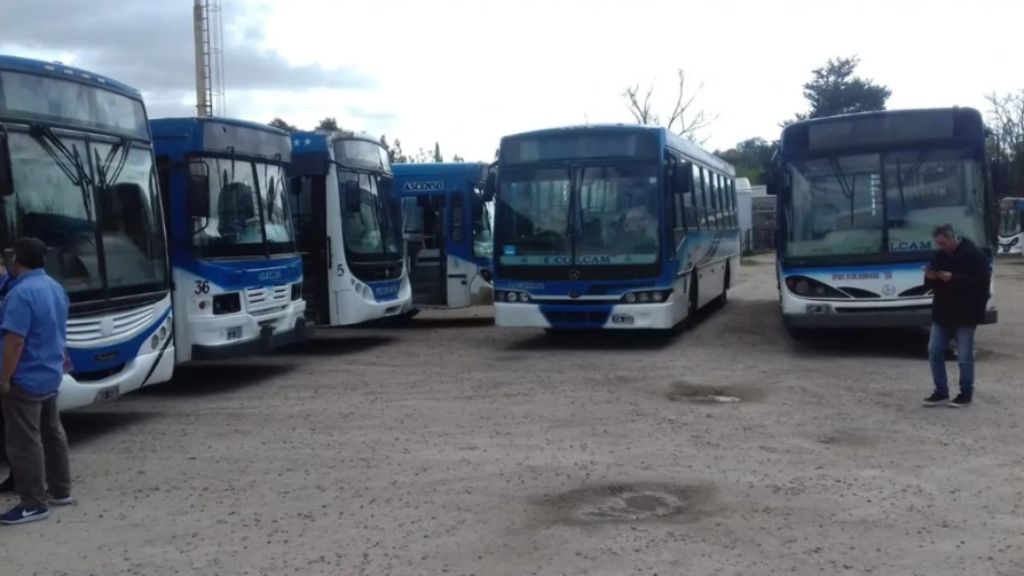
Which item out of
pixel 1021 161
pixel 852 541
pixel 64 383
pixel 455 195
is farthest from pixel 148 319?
pixel 1021 161

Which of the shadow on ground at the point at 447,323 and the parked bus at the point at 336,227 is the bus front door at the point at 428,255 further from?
the parked bus at the point at 336,227

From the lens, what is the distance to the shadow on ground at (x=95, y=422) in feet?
33.6

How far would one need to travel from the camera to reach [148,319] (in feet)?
33.8

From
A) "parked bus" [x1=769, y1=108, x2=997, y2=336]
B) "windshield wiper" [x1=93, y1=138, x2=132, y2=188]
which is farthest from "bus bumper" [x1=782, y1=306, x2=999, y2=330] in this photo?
"windshield wiper" [x1=93, y1=138, x2=132, y2=188]

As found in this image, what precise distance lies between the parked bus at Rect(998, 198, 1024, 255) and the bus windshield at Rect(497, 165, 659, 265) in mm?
39259

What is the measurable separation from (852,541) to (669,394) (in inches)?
211

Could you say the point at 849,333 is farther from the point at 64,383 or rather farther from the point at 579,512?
the point at 64,383

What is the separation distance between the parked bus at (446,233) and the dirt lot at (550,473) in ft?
17.6

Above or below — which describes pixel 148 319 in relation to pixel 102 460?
above

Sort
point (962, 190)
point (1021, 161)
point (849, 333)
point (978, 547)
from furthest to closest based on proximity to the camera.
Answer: point (1021, 161) → point (849, 333) → point (962, 190) → point (978, 547)

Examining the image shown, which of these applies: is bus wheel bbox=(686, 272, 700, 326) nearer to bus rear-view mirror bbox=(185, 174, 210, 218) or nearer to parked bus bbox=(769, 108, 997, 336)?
parked bus bbox=(769, 108, 997, 336)

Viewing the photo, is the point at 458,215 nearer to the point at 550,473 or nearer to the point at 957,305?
the point at 957,305

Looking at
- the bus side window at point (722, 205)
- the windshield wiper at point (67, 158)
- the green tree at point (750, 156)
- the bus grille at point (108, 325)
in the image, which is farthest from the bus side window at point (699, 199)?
the green tree at point (750, 156)

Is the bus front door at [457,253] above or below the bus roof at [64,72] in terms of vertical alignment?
below
